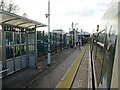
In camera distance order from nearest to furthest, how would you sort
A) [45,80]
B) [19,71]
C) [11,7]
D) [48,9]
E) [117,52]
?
[117,52] < [45,80] < [19,71] < [48,9] < [11,7]

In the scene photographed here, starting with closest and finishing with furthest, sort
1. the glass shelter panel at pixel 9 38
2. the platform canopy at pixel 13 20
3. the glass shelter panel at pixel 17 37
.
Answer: the platform canopy at pixel 13 20 < the glass shelter panel at pixel 9 38 < the glass shelter panel at pixel 17 37

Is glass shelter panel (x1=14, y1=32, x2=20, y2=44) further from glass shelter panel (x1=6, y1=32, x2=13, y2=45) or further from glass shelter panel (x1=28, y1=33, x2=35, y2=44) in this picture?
glass shelter panel (x1=28, y1=33, x2=35, y2=44)

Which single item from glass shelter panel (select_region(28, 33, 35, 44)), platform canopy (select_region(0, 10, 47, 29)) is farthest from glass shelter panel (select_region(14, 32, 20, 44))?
glass shelter panel (select_region(28, 33, 35, 44))

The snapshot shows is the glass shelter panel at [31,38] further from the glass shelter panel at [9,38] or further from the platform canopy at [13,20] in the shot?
the glass shelter panel at [9,38]

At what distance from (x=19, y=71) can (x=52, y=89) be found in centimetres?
484

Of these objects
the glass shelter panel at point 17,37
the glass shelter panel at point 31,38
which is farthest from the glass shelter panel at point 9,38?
the glass shelter panel at point 31,38

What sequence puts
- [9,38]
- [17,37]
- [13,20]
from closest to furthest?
[13,20] < [9,38] < [17,37]

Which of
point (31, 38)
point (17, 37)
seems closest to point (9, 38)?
point (17, 37)

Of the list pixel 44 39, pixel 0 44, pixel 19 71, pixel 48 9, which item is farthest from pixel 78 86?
pixel 44 39

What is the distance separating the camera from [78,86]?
912 cm

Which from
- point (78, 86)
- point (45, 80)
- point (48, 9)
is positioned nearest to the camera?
point (78, 86)

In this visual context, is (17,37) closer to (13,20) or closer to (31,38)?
(31,38)

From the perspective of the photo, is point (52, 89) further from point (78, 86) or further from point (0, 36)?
point (0, 36)

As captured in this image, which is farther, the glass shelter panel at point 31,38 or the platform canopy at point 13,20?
the glass shelter panel at point 31,38
